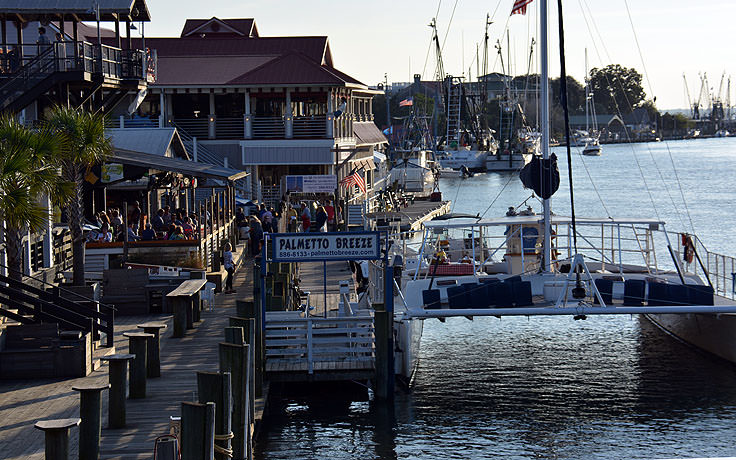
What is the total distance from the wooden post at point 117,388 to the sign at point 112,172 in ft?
47.9

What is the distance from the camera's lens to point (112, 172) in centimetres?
2936

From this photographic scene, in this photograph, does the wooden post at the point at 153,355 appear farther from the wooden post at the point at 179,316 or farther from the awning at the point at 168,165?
the awning at the point at 168,165

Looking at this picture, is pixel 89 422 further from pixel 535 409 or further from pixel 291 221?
pixel 291 221

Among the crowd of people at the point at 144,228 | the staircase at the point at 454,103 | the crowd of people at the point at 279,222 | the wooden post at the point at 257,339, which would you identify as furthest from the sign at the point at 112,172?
the staircase at the point at 454,103

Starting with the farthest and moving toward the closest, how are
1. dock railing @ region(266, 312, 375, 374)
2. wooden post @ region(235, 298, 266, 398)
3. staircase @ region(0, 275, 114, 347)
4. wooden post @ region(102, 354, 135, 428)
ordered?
1. dock railing @ region(266, 312, 375, 374)
2. wooden post @ region(235, 298, 266, 398)
3. staircase @ region(0, 275, 114, 347)
4. wooden post @ region(102, 354, 135, 428)

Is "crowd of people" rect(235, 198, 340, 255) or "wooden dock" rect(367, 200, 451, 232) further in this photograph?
"wooden dock" rect(367, 200, 451, 232)

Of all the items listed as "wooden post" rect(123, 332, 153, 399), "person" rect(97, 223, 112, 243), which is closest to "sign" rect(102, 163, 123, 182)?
"person" rect(97, 223, 112, 243)

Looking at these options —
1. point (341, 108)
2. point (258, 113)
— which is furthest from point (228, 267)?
point (258, 113)

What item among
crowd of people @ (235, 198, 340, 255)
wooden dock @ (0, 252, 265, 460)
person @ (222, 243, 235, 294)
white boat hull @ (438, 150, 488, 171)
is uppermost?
white boat hull @ (438, 150, 488, 171)

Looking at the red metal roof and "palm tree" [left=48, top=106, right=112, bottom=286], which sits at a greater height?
the red metal roof

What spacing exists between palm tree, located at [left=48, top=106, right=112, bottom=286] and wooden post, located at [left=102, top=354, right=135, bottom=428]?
24.3 feet

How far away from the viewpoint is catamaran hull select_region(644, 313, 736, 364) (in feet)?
77.0

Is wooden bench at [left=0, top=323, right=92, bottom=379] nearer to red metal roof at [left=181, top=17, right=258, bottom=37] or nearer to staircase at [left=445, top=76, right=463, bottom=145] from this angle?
red metal roof at [left=181, top=17, right=258, bottom=37]

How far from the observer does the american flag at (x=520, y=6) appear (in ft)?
90.6
